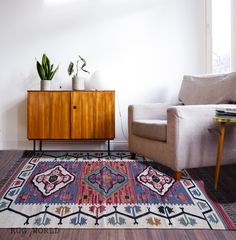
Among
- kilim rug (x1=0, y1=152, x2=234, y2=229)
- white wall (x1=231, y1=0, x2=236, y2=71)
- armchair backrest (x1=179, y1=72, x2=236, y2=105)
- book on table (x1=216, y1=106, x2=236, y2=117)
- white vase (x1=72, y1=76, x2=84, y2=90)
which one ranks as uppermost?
white wall (x1=231, y1=0, x2=236, y2=71)

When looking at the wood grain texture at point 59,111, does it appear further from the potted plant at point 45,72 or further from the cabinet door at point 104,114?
the cabinet door at point 104,114

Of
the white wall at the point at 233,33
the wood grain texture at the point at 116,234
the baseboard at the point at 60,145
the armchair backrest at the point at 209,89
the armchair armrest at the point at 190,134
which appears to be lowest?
the wood grain texture at the point at 116,234

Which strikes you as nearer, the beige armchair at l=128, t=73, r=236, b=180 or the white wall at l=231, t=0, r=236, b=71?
the beige armchair at l=128, t=73, r=236, b=180

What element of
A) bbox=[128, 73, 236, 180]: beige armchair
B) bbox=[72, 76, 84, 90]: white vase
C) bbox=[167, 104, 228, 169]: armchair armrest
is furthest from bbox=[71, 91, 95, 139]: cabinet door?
bbox=[167, 104, 228, 169]: armchair armrest

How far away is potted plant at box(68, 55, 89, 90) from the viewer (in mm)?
2336

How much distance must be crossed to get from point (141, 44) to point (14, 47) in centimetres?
150

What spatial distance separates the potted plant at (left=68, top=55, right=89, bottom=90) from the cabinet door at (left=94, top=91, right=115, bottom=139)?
0.88 feet

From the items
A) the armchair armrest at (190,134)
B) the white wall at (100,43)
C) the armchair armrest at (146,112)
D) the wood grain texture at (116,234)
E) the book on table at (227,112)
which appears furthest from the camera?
the white wall at (100,43)

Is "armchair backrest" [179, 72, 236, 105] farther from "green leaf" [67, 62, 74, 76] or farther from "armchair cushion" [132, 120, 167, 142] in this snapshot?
"green leaf" [67, 62, 74, 76]

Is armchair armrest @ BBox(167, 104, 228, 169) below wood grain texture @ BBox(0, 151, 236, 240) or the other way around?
the other way around

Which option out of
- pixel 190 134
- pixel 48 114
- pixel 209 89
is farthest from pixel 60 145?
pixel 209 89

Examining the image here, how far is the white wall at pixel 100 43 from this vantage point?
2543 millimetres

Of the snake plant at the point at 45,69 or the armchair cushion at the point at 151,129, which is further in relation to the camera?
the snake plant at the point at 45,69

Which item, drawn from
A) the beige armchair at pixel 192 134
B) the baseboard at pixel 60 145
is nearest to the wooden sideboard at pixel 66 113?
the baseboard at pixel 60 145
